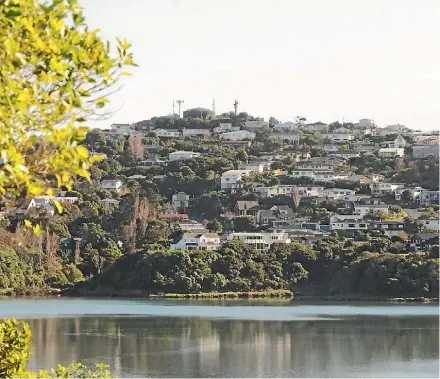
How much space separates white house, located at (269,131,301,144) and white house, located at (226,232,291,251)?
32.1m

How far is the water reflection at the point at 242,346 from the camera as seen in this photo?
2000 cm

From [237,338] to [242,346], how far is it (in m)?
1.49

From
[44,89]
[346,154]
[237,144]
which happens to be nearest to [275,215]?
[346,154]

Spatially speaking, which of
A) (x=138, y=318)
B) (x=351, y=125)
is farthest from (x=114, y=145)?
(x=138, y=318)

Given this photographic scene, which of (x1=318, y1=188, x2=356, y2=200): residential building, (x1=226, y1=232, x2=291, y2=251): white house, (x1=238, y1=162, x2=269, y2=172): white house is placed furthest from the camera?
(x1=238, y1=162, x2=269, y2=172): white house

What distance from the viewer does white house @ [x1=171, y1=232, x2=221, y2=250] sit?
43219mm

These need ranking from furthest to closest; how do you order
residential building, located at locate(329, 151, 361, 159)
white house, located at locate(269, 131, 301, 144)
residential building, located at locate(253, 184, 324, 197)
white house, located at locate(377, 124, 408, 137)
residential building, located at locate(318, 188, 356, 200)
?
white house, located at locate(377, 124, 408, 137) < white house, located at locate(269, 131, 301, 144) < residential building, located at locate(329, 151, 361, 159) < residential building, located at locate(253, 184, 324, 197) < residential building, located at locate(318, 188, 356, 200)

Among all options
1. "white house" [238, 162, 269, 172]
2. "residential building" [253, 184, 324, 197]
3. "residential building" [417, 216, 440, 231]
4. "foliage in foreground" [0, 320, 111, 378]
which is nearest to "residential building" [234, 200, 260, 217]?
"residential building" [253, 184, 324, 197]

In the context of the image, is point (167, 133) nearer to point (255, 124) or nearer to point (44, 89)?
point (255, 124)

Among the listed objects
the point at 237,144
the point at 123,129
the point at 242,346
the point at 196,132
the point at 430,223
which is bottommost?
the point at 242,346

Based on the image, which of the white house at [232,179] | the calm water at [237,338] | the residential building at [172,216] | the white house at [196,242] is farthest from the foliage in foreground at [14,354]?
the white house at [232,179]

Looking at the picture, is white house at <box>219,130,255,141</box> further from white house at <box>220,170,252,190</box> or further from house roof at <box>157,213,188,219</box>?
house roof at <box>157,213,188,219</box>

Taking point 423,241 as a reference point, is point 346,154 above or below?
above

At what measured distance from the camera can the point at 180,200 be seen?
55.8 m
